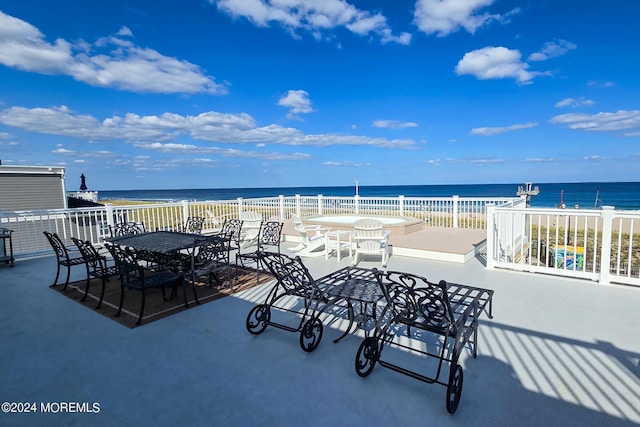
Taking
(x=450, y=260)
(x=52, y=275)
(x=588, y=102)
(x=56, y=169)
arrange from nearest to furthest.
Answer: (x=52, y=275) → (x=450, y=260) → (x=56, y=169) → (x=588, y=102)

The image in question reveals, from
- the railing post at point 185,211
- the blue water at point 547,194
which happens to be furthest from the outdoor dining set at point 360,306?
the blue water at point 547,194

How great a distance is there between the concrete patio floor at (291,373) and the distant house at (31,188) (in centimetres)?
1079

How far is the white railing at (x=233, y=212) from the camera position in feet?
24.3

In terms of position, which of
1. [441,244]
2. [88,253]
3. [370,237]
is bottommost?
[441,244]

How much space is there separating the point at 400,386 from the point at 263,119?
25.5m

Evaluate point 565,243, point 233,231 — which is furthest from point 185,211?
point 565,243

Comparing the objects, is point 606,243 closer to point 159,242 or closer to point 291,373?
point 291,373

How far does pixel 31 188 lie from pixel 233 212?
27.4 ft

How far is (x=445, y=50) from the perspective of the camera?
14.0m

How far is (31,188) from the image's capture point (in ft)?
38.3

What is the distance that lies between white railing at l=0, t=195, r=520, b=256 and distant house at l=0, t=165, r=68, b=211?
156cm

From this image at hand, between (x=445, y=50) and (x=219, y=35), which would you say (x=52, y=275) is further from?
(x=445, y=50)

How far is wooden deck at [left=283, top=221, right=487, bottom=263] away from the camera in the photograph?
5934 mm

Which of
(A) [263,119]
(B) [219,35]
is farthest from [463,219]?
(A) [263,119]
